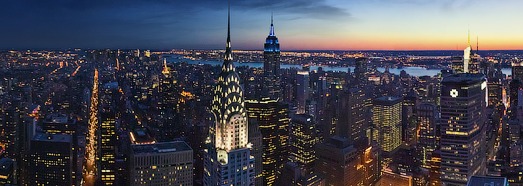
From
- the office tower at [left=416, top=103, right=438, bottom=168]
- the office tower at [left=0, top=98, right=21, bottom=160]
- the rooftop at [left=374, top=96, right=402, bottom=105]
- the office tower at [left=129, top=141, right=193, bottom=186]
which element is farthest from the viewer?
the rooftop at [left=374, top=96, right=402, bottom=105]

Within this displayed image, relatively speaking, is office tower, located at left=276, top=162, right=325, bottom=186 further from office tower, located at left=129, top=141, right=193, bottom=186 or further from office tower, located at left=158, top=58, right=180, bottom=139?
office tower, located at left=158, top=58, right=180, bottom=139

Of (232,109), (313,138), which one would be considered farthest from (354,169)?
(232,109)

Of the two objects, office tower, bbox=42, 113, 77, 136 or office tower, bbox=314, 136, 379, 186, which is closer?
office tower, bbox=314, 136, 379, 186

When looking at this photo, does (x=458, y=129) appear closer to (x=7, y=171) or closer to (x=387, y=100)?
(x=387, y=100)

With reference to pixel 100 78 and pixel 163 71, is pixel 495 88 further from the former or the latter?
pixel 100 78

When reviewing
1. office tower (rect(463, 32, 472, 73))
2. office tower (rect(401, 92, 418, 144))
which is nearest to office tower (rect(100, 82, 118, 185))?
office tower (rect(401, 92, 418, 144))

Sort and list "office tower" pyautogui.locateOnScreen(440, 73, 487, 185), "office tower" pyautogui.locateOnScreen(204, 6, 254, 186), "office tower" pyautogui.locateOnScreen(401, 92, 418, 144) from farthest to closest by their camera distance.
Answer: "office tower" pyautogui.locateOnScreen(401, 92, 418, 144), "office tower" pyautogui.locateOnScreen(440, 73, 487, 185), "office tower" pyautogui.locateOnScreen(204, 6, 254, 186)

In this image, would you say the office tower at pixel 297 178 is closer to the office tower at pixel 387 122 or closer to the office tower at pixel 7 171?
the office tower at pixel 387 122
